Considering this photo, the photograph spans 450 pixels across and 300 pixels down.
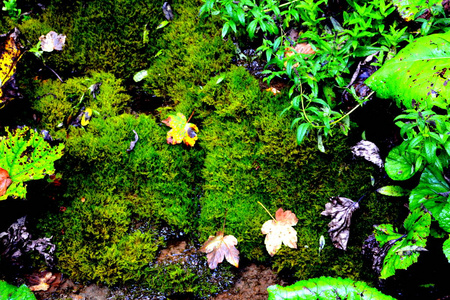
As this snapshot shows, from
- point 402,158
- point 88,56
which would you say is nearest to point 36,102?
point 88,56

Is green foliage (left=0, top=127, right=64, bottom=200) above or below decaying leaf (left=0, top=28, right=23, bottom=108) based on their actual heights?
below

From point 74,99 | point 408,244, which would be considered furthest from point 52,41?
point 408,244

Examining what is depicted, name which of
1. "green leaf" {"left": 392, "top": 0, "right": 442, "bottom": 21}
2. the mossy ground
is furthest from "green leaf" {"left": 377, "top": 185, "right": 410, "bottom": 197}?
"green leaf" {"left": 392, "top": 0, "right": 442, "bottom": 21}

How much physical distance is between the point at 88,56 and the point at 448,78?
3205 millimetres

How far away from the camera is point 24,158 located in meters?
2.32

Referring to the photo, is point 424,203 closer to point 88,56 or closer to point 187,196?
point 187,196

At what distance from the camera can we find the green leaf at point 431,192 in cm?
197

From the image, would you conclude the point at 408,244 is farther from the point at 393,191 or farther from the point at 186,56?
the point at 186,56

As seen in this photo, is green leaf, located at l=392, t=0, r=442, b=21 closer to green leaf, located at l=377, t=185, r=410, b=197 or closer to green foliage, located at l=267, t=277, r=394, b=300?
green leaf, located at l=377, t=185, r=410, b=197

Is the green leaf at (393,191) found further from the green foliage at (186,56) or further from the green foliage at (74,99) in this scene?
the green foliage at (74,99)

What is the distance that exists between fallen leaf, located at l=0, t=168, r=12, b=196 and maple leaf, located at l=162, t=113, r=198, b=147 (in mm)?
1254

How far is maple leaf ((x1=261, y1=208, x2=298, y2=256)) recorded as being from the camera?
2.29 m

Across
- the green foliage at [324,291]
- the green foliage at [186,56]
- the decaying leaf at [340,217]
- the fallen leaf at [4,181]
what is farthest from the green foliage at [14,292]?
the decaying leaf at [340,217]

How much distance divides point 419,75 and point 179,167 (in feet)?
6.42
